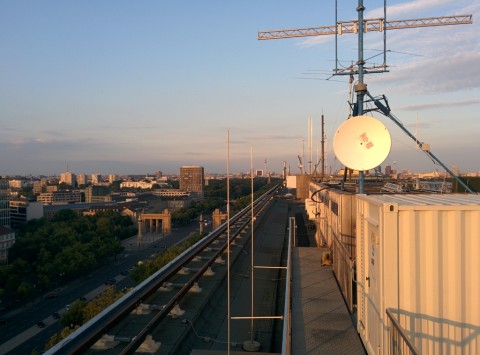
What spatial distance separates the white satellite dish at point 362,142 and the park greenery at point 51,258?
34.2 meters

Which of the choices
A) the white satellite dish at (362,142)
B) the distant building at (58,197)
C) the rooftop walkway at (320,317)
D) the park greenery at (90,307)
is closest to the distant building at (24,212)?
the distant building at (58,197)

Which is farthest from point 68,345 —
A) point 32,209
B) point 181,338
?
point 32,209

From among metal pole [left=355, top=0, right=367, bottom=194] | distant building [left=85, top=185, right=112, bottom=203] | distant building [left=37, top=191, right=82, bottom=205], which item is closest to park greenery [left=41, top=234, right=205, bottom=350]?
metal pole [left=355, top=0, right=367, bottom=194]

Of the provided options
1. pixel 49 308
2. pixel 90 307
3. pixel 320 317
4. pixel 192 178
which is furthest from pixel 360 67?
pixel 192 178

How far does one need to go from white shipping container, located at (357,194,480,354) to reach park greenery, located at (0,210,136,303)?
36157mm

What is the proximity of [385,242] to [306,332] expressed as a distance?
262cm

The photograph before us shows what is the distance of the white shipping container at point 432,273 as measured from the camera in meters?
4.21

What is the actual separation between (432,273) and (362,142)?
4038mm

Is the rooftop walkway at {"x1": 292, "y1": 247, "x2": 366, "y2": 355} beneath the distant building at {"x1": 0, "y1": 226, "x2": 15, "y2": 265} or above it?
above

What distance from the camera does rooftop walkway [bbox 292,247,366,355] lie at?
568 centimetres

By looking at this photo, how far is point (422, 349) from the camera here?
4.35 m

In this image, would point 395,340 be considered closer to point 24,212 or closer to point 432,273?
point 432,273

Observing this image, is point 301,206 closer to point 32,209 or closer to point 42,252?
point 42,252

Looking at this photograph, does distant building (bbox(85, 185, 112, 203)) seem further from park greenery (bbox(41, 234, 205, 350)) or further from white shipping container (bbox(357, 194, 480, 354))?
white shipping container (bbox(357, 194, 480, 354))
